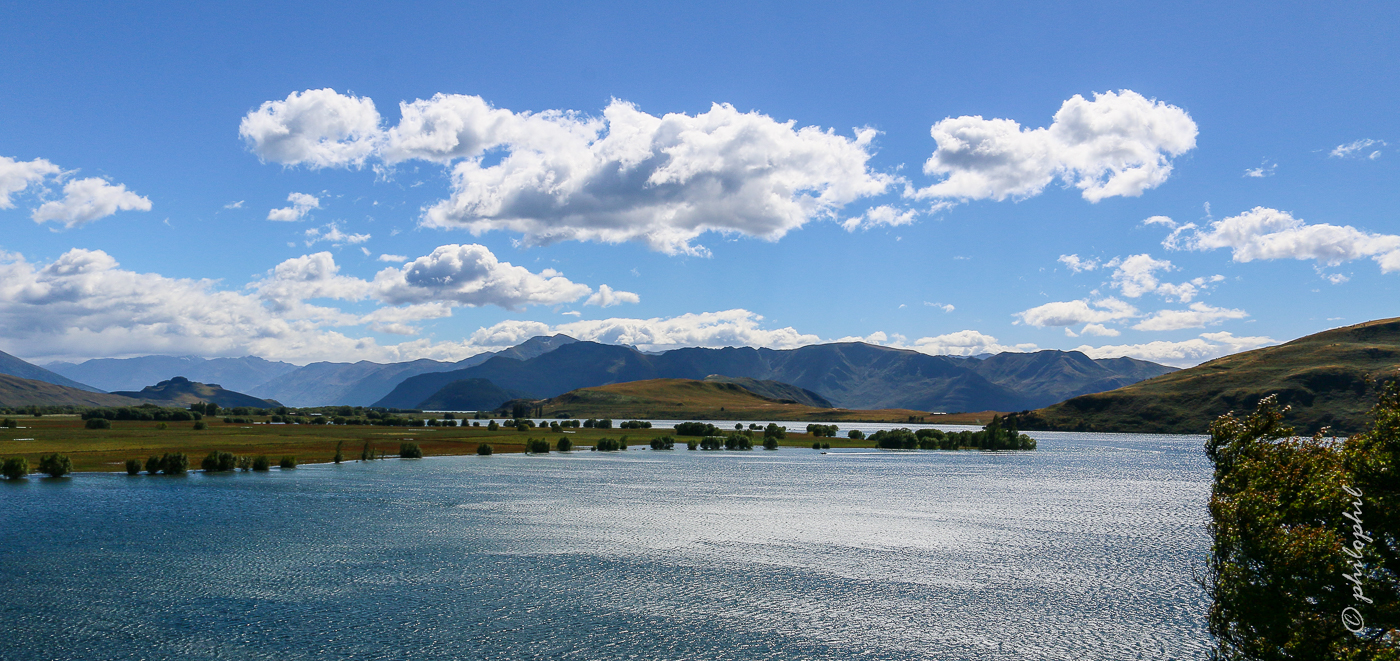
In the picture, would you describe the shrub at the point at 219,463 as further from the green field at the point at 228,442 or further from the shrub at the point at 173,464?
the shrub at the point at 173,464

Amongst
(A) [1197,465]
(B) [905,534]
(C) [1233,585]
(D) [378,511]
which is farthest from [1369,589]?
(A) [1197,465]

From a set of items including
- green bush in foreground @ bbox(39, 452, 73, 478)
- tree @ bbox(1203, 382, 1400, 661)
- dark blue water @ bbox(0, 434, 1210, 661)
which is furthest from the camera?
green bush in foreground @ bbox(39, 452, 73, 478)

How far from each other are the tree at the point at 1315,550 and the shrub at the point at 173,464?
314 feet

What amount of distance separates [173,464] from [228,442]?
139 feet

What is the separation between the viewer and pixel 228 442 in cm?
12338

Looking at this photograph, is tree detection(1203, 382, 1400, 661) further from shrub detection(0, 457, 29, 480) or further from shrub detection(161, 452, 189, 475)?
shrub detection(0, 457, 29, 480)

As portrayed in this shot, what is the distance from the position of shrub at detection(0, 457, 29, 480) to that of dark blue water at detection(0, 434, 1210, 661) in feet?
10.3

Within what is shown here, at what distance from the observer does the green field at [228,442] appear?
3851 inches

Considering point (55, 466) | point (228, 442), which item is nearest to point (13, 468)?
point (55, 466)

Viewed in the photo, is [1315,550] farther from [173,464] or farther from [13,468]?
[13,468]

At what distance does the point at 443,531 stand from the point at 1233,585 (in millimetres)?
A: 45792

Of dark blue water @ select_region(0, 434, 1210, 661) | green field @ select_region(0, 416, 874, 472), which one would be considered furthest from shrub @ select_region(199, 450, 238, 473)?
dark blue water @ select_region(0, 434, 1210, 661)

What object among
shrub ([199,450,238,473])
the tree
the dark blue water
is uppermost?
the tree

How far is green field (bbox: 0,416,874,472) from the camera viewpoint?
97812 millimetres
